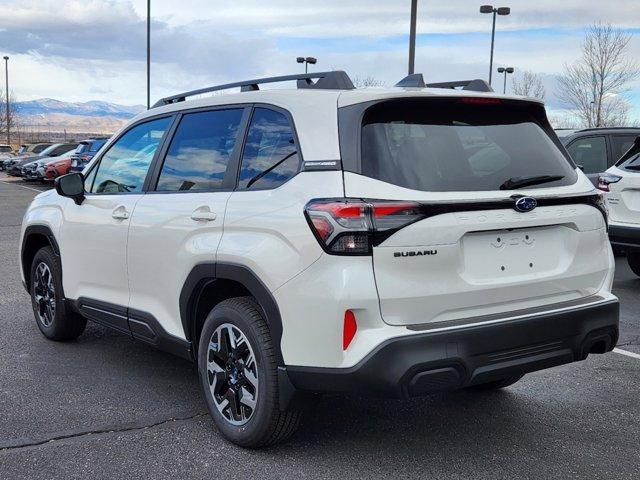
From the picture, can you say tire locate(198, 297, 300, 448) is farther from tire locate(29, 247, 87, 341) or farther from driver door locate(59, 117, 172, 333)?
tire locate(29, 247, 87, 341)

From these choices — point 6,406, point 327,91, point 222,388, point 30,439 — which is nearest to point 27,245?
point 6,406

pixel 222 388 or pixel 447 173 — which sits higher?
pixel 447 173

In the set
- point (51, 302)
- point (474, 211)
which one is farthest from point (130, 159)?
point (474, 211)

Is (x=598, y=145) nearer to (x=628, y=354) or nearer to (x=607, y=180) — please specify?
(x=607, y=180)

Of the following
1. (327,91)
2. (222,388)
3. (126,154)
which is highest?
(327,91)

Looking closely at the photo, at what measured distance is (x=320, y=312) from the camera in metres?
3.12

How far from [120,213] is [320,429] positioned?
1.84 meters

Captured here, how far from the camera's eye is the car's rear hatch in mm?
3141

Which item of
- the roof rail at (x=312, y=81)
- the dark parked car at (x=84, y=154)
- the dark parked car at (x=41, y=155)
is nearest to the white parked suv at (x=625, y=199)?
the roof rail at (x=312, y=81)

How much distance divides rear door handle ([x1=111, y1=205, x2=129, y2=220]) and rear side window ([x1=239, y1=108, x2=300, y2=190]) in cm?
110

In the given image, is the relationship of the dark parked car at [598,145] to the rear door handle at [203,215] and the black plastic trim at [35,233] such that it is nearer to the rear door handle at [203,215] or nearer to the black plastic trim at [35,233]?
the black plastic trim at [35,233]

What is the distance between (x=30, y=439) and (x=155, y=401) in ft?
2.56

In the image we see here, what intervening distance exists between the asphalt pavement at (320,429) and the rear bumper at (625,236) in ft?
8.16

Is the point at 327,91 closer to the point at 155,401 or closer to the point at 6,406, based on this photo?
the point at 155,401
